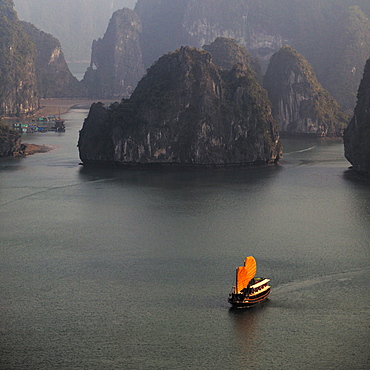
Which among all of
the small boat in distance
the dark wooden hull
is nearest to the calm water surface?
the dark wooden hull

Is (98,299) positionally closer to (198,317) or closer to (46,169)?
(198,317)

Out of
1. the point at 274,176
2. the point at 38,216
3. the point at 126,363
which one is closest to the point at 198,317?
the point at 126,363

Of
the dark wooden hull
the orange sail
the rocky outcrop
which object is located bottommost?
the dark wooden hull

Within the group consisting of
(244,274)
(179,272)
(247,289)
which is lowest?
(179,272)

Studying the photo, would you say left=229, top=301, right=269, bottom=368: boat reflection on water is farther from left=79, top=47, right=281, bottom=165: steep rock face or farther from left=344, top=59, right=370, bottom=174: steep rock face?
left=79, top=47, right=281, bottom=165: steep rock face

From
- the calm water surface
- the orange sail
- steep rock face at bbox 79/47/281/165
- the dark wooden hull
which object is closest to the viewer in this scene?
the calm water surface

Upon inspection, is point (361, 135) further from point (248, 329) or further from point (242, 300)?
point (248, 329)

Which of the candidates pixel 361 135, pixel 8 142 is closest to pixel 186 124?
pixel 361 135
